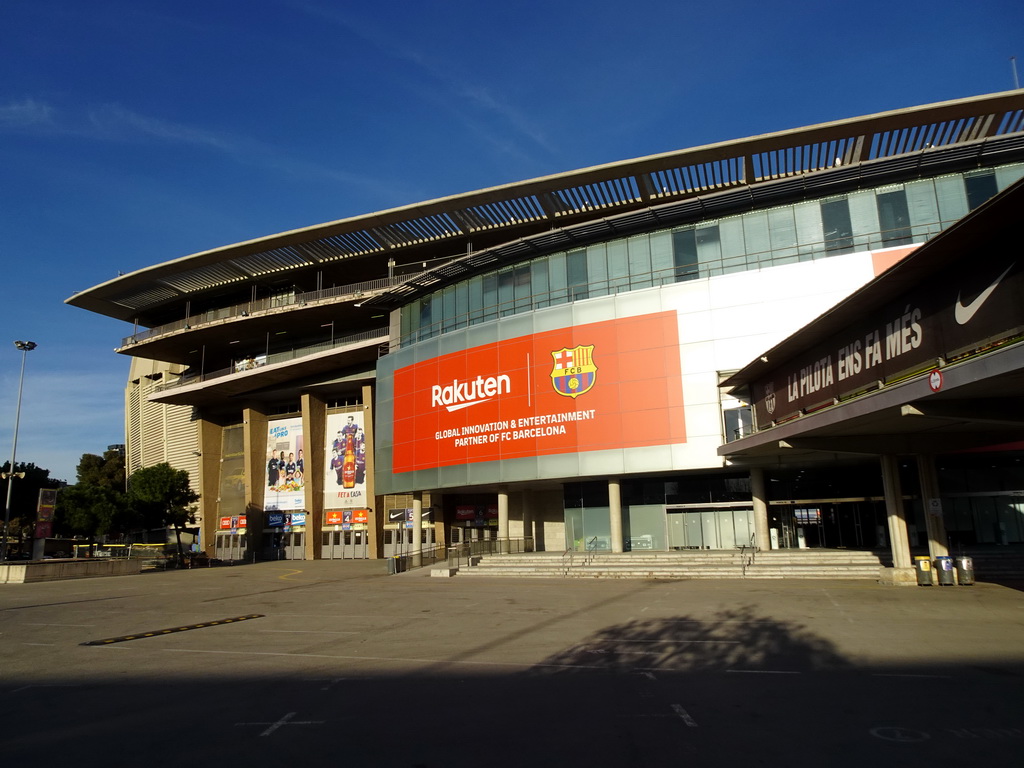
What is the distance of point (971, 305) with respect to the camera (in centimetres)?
1411

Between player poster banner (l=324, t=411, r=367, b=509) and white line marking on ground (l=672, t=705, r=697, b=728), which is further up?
player poster banner (l=324, t=411, r=367, b=509)

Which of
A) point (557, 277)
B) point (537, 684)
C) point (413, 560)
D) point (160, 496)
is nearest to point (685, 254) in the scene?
point (557, 277)

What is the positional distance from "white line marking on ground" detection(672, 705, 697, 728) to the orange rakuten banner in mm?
25754

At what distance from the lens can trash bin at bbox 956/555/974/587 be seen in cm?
2200

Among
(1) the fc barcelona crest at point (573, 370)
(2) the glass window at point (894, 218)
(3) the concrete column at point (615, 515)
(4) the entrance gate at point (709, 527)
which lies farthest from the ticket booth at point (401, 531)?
(2) the glass window at point (894, 218)

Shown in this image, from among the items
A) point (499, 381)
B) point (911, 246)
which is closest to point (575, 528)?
point (499, 381)

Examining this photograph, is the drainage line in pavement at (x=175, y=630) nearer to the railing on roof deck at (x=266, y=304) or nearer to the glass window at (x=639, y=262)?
the glass window at (x=639, y=262)

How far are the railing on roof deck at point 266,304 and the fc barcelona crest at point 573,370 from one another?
53.2 feet

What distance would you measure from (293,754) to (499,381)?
32.2m

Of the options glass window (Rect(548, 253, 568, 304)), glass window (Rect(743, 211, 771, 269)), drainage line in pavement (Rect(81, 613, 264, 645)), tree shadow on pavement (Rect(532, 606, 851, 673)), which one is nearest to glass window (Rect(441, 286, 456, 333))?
glass window (Rect(548, 253, 568, 304))

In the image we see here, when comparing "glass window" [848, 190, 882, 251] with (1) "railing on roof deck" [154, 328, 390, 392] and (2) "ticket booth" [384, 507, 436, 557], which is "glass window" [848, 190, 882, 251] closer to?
(1) "railing on roof deck" [154, 328, 390, 392]

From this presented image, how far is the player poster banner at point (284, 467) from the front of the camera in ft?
200

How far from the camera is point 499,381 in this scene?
39125mm

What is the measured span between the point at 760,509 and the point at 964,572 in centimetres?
1178
